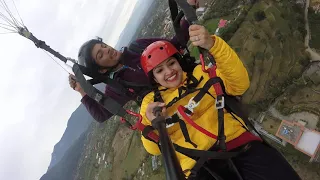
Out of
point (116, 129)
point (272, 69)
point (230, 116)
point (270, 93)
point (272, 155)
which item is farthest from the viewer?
point (116, 129)

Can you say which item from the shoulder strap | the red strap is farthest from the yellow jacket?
the shoulder strap

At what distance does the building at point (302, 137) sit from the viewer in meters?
22.1

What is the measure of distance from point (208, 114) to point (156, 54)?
0.97 metres

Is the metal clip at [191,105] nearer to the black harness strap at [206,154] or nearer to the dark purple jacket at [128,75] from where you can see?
the black harness strap at [206,154]

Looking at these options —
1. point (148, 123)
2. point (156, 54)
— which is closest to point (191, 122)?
point (148, 123)

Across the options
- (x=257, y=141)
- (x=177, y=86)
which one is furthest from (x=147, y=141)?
(x=257, y=141)

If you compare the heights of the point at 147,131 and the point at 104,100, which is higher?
the point at 104,100

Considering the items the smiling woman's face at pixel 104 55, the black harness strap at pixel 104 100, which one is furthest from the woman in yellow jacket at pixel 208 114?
the smiling woman's face at pixel 104 55

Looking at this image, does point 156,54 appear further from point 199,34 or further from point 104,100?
point 104,100

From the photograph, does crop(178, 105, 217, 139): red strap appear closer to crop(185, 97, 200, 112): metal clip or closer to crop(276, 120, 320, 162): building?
crop(185, 97, 200, 112): metal clip

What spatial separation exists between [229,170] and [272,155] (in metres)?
0.52

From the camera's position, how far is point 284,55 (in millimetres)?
36062

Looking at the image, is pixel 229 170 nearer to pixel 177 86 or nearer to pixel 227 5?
pixel 177 86

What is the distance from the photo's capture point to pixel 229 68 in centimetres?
339
